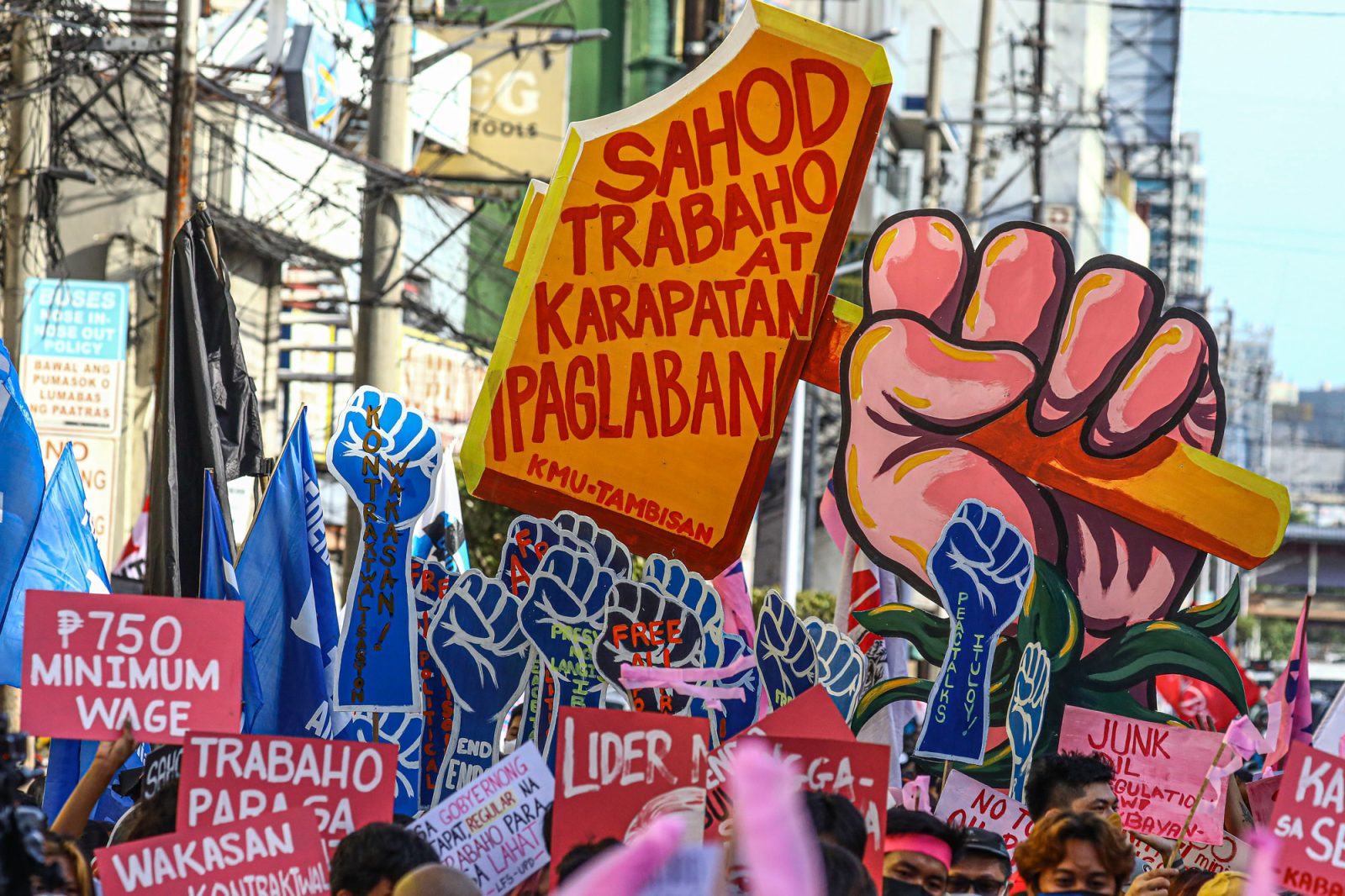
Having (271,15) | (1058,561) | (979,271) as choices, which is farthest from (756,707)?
→ (271,15)

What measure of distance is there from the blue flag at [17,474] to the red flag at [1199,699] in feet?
18.3

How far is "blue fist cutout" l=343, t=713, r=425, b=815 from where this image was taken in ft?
24.1

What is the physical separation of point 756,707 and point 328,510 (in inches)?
716

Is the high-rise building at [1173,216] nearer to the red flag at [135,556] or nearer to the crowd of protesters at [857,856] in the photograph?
the red flag at [135,556]

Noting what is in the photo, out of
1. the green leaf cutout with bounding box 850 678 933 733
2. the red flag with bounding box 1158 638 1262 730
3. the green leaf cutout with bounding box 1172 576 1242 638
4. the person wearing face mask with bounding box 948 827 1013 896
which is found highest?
the green leaf cutout with bounding box 1172 576 1242 638

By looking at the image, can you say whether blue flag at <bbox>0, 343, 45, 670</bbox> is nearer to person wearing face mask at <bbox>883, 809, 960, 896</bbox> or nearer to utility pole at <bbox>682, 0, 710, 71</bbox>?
person wearing face mask at <bbox>883, 809, 960, 896</bbox>

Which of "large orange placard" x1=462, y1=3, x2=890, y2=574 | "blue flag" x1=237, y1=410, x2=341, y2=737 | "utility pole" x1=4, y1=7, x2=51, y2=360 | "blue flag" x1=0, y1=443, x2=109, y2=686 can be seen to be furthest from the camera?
"utility pole" x1=4, y1=7, x2=51, y2=360

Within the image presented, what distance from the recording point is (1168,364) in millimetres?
7926

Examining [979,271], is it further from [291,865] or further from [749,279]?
[291,865]

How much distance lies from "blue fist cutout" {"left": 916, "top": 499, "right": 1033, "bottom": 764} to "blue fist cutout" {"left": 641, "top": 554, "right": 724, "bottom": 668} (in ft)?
2.88

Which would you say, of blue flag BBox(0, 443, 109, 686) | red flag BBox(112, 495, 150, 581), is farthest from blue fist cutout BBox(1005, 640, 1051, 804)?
red flag BBox(112, 495, 150, 581)

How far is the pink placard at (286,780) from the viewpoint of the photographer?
5.28m

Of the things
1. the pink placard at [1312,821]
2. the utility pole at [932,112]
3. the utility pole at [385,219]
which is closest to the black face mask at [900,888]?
the pink placard at [1312,821]

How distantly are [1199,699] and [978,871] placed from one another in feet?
36.6
